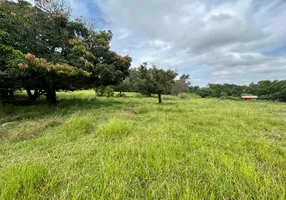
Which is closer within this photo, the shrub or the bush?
the shrub

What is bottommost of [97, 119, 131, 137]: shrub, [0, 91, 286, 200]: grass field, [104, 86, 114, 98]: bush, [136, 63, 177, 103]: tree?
[0, 91, 286, 200]: grass field

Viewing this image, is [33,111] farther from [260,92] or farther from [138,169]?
[260,92]

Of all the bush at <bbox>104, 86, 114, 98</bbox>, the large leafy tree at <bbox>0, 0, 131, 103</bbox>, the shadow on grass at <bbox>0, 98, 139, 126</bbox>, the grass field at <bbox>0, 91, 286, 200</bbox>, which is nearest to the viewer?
the grass field at <bbox>0, 91, 286, 200</bbox>

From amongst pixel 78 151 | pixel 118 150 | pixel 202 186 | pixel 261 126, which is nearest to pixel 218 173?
pixel 202 186

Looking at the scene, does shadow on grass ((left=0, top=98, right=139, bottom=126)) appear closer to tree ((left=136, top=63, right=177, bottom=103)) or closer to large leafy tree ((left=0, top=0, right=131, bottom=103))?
large leafy tree ((left=0, top=0, right=131, bottom=103))

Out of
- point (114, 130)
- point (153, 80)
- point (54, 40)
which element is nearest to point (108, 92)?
point (153, 80)

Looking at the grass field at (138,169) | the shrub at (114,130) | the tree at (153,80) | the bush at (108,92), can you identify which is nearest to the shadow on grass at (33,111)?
the grass field at (138,169)

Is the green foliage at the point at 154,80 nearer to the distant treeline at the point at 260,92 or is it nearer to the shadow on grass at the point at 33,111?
the shadow on grass at the point at 33,111

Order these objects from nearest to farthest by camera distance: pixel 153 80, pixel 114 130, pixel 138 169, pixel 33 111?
1. pixel 138 169
2. pixel 114 130
3. pixel 33 111
4. pixel 153 80

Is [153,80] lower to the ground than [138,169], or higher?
higher

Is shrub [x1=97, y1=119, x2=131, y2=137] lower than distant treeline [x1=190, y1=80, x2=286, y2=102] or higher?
lower

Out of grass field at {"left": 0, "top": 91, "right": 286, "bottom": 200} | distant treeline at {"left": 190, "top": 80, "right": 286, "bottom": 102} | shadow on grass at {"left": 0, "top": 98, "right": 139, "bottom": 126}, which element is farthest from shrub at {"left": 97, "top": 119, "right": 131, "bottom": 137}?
distant treeline at {"left": 190, "top": 80, "right": 286, "bottom": 102}

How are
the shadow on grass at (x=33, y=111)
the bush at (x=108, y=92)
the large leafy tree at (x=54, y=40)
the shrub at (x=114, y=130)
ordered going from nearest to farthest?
the shrub at (x=114, y=130), the shadow on grass at (x=33, y=111), the large leafy tree at (x=54, y=40), the bush at (x=108, y=92)

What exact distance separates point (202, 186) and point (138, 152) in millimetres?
1084
